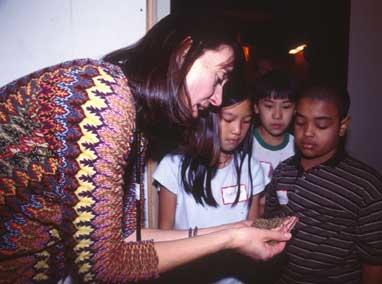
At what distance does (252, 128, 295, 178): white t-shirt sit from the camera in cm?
262

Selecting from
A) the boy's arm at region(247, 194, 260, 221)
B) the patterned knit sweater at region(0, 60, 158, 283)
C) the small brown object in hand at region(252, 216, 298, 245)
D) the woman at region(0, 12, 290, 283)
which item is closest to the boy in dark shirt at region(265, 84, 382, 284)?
the boy's arm at region(247, 194, 260, 221)

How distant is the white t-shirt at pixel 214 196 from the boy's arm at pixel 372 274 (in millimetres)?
749

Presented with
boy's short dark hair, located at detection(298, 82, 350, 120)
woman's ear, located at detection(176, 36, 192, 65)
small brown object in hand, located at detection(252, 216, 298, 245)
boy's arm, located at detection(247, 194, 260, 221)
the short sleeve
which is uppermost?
woman's ear, located at detection(176, 36, 192, 65)

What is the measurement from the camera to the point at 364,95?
3176 mm

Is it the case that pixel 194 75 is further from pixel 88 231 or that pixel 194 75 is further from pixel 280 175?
pixel 280 175

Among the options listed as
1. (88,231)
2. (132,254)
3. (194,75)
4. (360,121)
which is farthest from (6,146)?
(360,121)

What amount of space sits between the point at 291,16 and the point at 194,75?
601 cm

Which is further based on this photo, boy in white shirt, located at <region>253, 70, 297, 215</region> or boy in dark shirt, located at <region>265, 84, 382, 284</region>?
boy in white shirt, located at <region>253, 70, 297, 215</region>

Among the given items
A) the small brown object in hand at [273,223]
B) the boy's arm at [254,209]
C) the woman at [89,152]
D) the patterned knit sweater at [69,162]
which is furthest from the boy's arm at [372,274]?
the patterned knit sweater at [69,162]

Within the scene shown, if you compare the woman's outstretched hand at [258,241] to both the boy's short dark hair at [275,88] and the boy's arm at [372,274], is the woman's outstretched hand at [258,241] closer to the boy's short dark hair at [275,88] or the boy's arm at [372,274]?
the boy's arm at [372,274]

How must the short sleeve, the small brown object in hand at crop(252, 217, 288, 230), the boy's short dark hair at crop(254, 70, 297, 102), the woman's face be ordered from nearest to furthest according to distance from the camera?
the woman's face, the small brown object in hand at crop(252, 217, 288, 230), the short sleeve, the boy's short dark hair at crop(254, 70, 297, 102)

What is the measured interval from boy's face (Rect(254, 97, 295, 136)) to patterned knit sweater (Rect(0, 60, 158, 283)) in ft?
6.08

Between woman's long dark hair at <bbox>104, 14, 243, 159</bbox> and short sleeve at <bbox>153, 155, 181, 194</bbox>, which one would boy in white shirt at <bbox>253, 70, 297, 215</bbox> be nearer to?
short sleeve at <bbox>153, 155, 181, 194</bbox>

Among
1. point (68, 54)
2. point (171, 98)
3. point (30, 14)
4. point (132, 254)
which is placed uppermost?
point (30, 14)
